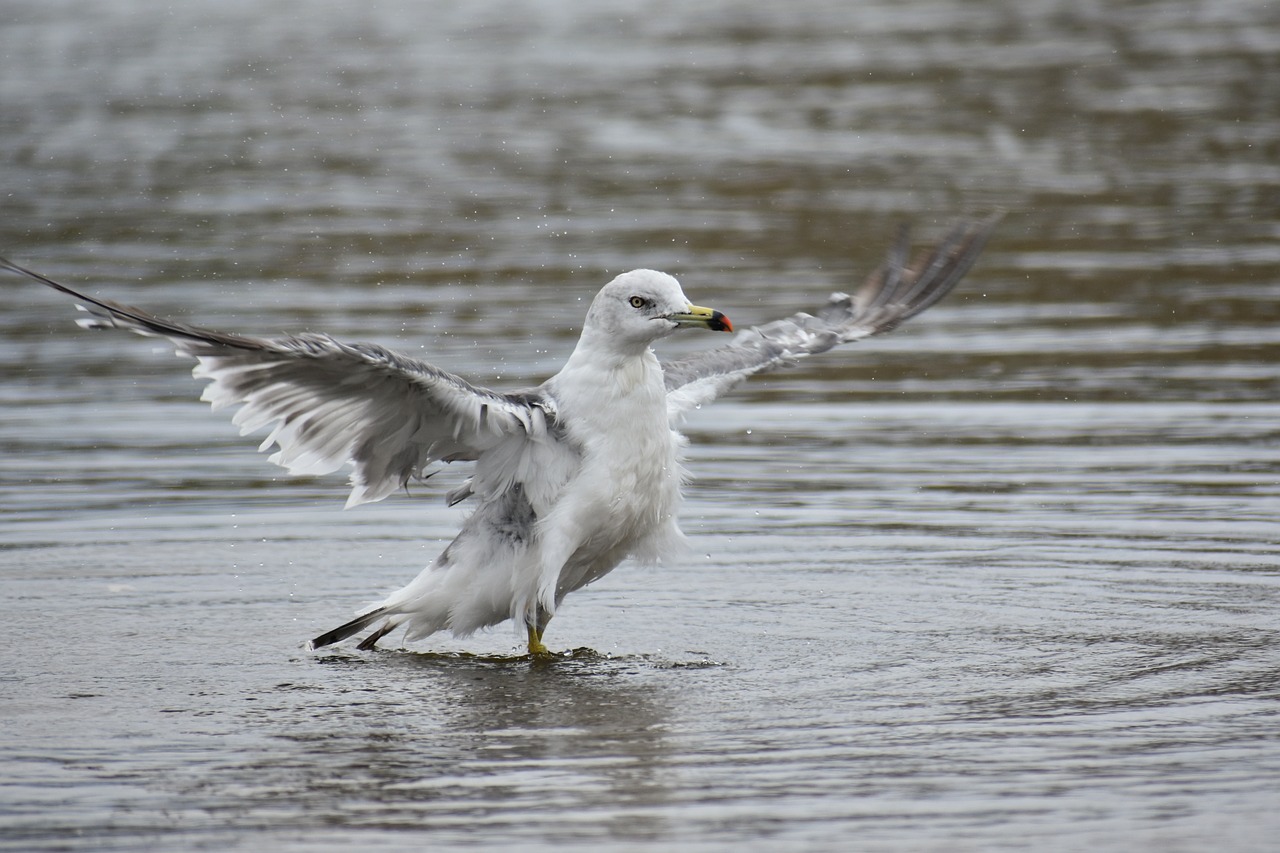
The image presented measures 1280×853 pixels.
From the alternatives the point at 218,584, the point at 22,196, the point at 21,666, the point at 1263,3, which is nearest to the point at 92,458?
the point at 218,584

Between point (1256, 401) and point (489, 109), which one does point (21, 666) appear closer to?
point (1256, 401)

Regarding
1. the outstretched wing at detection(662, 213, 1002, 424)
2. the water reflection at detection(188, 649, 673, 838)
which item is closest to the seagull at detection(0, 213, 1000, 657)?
the water reflection at detection(188, 649, 673, 838)

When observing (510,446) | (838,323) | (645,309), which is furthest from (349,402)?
(838,323)

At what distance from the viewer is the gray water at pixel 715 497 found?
6402mm

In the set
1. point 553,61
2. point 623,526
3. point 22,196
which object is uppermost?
point 553,61

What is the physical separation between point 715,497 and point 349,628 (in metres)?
3.17

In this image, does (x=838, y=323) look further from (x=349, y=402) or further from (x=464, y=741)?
(x=464, y=741)

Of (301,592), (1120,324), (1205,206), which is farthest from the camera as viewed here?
(1205,206)

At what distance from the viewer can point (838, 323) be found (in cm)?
1021

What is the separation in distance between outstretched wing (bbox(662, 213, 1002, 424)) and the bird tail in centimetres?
154

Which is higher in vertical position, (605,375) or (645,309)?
(645,309)

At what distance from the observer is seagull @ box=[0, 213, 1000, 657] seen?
764 centimetres

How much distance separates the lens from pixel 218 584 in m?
9.55

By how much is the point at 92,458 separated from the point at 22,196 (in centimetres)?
1094
